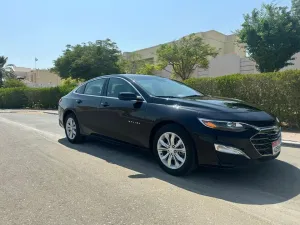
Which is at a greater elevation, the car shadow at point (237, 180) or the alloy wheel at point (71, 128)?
the alloy wheel at point (71, 128)

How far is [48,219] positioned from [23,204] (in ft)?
1.91

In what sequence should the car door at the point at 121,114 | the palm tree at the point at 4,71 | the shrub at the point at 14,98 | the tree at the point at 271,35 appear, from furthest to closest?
the palm tree at the point at 4,71, the shrub at the point at 14,98, the tree at the point at 271,35, the car door at the point at 121,114

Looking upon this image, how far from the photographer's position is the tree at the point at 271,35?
2139cm

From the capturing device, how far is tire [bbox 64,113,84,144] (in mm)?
6790

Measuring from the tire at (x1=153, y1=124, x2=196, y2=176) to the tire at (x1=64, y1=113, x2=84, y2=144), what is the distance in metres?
2.56

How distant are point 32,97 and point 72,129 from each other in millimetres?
21923

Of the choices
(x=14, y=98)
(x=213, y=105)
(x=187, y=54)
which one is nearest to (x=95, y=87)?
(x=213, y=105)

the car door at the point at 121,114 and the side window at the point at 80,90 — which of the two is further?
the side window at the point at 80,90

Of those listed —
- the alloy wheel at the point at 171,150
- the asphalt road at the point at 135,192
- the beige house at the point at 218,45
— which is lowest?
the asphalt road at the point at 135,192

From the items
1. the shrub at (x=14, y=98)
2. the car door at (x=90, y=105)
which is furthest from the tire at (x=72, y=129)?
the shrub at (x=14, y=98)

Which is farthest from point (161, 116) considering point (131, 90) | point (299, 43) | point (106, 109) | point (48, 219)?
point (299, 43)

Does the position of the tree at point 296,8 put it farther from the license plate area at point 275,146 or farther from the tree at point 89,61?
the license plate area at point 275,146

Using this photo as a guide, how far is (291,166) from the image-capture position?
5137mm

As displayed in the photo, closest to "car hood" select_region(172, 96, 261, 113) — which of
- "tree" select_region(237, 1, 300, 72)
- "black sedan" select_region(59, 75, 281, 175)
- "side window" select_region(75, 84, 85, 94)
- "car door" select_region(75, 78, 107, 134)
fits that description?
"black sedan" select_region(59, 75, 281, 175)
